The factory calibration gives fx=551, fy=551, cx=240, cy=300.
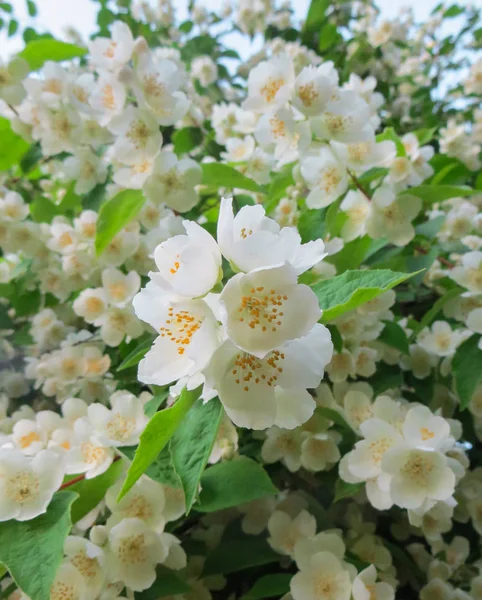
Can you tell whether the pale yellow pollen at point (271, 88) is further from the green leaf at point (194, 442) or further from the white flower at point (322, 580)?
the white flower at point (322, 580)

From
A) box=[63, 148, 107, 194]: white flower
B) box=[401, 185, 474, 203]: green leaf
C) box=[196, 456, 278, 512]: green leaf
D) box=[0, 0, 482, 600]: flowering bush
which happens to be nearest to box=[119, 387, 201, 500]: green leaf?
Result: box=[0, 0, 482, 600]: flowering bush

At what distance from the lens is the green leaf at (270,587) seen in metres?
0.88

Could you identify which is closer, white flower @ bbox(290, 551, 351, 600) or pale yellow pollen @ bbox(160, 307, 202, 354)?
pale yellow pollen @ bbox(160, 307, 202, 354)

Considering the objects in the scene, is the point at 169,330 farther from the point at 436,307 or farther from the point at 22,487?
the point at 436,307

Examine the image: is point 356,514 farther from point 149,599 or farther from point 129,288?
point 129,288

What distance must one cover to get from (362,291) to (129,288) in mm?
699

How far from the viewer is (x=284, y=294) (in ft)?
1.73

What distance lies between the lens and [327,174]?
1.04 metres

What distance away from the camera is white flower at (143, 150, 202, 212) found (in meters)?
1.10

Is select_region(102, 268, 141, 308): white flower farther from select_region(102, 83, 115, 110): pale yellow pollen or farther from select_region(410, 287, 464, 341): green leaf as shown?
select_region(410, 287, 464, 341): green leaf

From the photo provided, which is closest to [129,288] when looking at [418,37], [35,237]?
[35,237]

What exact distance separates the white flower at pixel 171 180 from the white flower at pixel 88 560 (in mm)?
633

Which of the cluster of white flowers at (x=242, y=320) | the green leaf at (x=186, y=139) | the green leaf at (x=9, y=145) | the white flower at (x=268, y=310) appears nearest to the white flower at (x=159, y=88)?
the green leaf at (x=186, y=139)

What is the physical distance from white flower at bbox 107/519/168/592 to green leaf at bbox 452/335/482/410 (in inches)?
22.0
